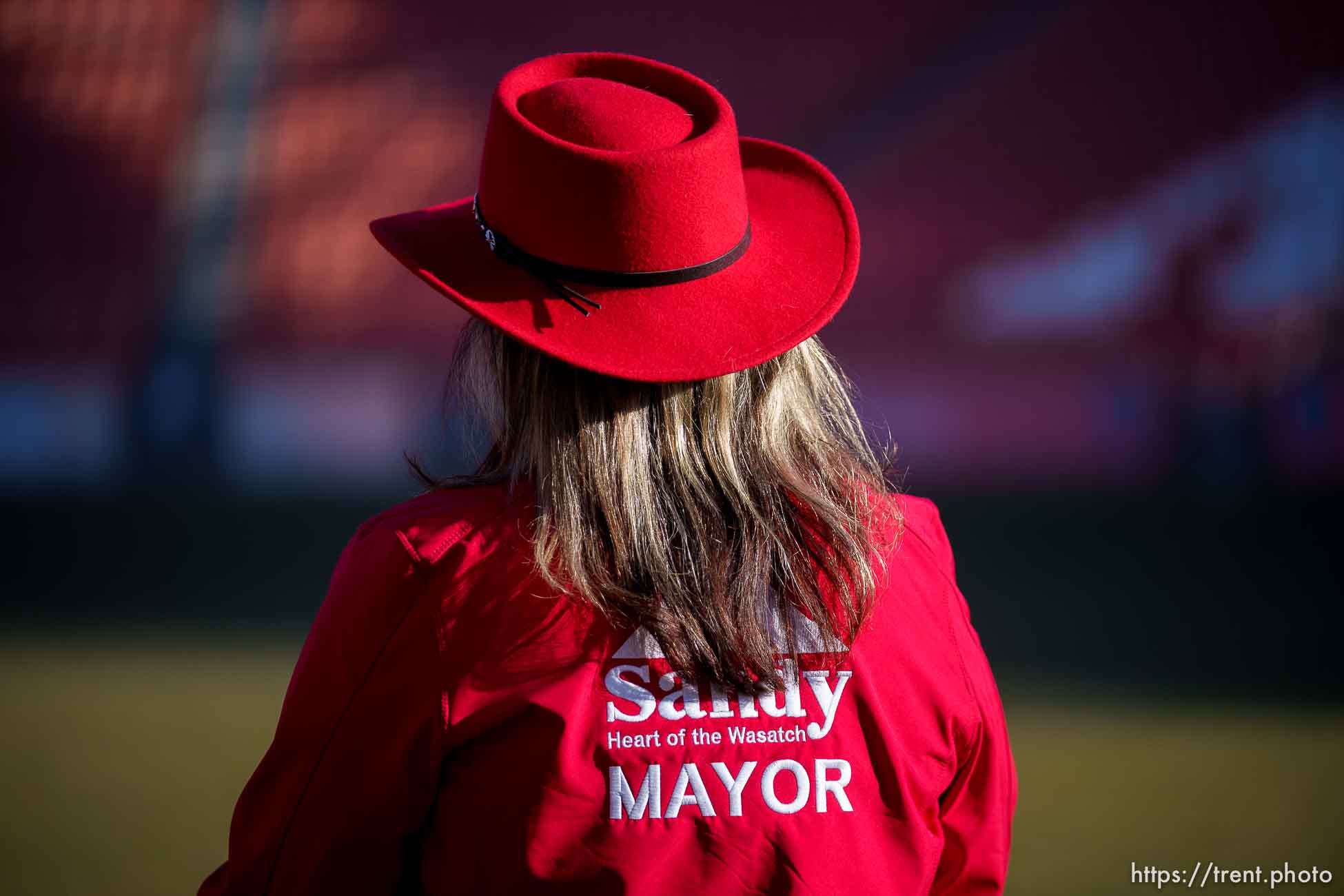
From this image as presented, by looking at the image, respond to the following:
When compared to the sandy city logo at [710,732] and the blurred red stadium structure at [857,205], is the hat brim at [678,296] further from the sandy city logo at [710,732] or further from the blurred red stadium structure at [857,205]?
the blurred red stadium structure at [857,205]

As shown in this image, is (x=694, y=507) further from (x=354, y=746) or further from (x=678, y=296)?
(x=354, y=746)

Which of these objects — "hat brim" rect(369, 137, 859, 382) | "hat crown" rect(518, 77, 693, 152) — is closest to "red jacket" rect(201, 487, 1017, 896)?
"hat brim" rect(369, 137, 859, 382)

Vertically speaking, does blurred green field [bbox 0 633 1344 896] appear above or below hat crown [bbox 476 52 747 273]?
below

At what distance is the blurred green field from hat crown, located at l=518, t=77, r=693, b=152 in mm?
1760

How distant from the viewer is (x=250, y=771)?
2514 millimetres

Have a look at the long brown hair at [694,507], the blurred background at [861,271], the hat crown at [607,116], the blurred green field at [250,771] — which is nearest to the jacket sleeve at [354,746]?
the long brown hair at [694,507]

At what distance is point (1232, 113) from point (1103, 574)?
192 cm

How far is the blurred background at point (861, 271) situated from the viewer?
13.3ft

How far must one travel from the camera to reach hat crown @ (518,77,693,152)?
3.15 feet

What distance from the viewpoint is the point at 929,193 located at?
4.12 meters

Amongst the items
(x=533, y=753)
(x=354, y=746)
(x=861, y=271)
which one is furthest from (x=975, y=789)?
(x=861, y=271)

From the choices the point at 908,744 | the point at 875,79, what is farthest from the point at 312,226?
the point at 908,744

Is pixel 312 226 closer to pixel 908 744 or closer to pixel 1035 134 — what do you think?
pixel 1035 134

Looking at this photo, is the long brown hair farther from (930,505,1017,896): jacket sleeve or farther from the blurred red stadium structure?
the blurred red stadium structure
